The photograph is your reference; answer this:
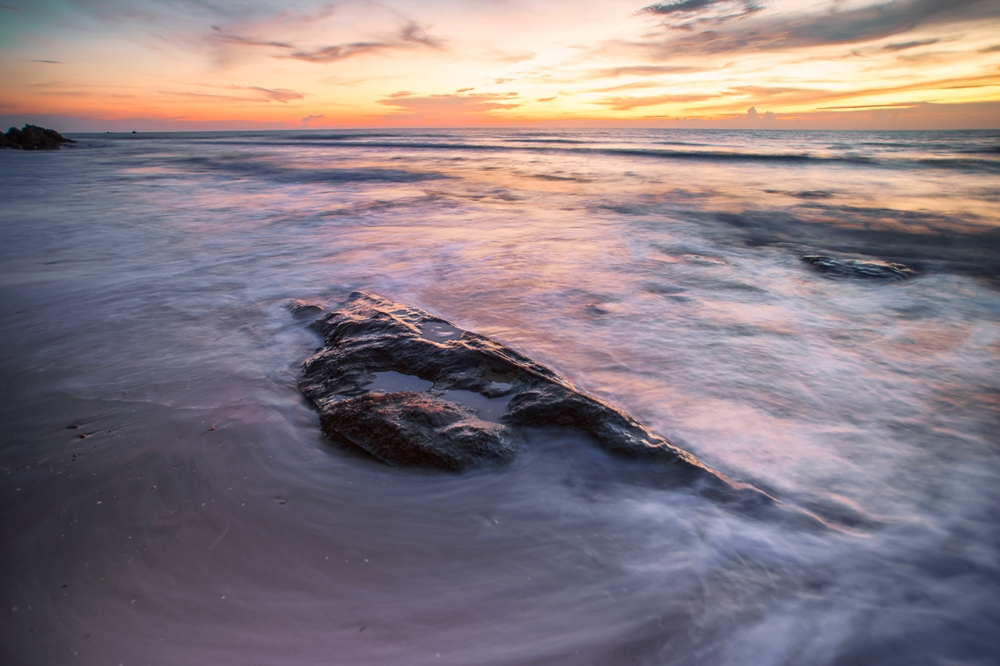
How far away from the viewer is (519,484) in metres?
2.03

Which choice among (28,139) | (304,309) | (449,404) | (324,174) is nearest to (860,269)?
(449,404)

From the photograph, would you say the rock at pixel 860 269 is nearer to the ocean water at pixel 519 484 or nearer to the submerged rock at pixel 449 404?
the ocean water at pixel 519 484

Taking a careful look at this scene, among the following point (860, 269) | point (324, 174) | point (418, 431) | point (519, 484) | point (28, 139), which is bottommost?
point (519, 484)

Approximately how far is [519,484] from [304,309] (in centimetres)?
265

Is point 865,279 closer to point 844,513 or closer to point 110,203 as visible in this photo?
point 844,513

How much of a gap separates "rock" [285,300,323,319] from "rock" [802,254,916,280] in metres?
5.18

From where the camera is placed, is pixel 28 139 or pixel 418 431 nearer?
pixel 418 431

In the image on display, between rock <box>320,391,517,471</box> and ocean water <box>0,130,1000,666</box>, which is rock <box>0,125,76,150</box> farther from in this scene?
rock <box>320,391,517,471</box>

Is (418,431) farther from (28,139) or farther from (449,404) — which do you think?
(28,139)

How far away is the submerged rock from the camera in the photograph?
2125 millimetres

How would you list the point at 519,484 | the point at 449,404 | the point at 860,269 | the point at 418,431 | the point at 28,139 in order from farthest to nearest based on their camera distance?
the point at 28,139
the point at 860,269
the point at 449,404
the point at 418,431
the point at 519,484

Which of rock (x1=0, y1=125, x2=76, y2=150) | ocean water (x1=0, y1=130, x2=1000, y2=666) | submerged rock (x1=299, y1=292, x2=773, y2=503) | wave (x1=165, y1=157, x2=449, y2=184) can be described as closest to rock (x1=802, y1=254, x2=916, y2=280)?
ocean water (x1=0, y1=130, x2=1000, y2=666)

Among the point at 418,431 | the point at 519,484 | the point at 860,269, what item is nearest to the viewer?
the point at 519,484

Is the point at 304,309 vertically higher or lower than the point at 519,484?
higher
